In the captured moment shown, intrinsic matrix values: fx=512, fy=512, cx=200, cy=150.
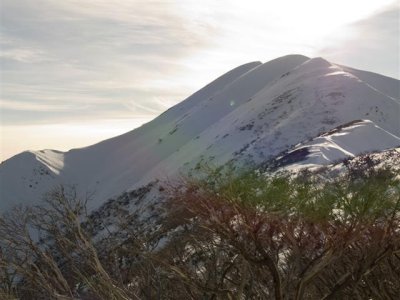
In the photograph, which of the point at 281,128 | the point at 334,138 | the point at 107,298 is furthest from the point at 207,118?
the point at 107,298

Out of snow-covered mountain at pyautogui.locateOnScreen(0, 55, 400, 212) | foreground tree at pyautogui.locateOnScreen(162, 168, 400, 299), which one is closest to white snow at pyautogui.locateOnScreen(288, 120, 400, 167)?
snow-covered mountain at pyautogui.locateOnScreen(0, 55, 400, 212)

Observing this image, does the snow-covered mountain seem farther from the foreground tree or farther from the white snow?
the foreground tree

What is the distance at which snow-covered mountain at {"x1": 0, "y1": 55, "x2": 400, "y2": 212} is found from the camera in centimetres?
4694

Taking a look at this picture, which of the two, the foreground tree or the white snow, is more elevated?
the foreground tree

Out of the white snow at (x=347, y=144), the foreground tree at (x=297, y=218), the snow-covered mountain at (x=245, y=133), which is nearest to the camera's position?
the foreground tree at (x=297, y=218)

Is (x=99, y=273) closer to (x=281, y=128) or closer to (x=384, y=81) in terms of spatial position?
(x=281, y=128)

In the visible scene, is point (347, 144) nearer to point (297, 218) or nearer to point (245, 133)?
point (245, 133)

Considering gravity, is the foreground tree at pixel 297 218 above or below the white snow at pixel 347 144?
above

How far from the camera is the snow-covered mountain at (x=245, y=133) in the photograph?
154 feet

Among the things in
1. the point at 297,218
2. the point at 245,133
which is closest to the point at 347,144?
the point at 245,133

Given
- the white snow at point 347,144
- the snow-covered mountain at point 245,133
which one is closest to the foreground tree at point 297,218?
the snow-covered mountain at point 245,133

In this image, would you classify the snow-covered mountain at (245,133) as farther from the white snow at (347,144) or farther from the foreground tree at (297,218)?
the foreground tree at (297,218)

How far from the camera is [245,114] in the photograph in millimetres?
79812

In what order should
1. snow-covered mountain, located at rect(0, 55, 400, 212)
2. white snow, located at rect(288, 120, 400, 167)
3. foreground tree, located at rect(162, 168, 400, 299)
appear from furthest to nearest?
1. snow-covered mountain, located at rect(0, 55, 400, 212)
2. white snow, located at rect(288, 120, 400, 167)
3. foreground tree, located at rect(162, 168, 400, 299)
